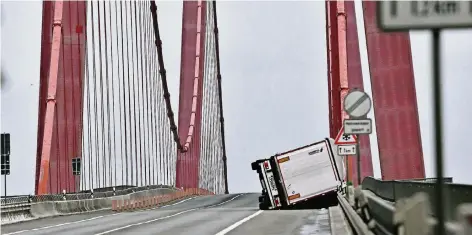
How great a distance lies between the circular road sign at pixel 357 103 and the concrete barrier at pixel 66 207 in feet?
46.7

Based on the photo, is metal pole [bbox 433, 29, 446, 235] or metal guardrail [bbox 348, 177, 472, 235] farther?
metal guardrail [bbox 348, 177, 472, 235]

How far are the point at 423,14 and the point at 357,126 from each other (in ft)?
51.0

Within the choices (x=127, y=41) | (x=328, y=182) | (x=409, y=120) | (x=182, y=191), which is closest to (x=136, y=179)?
(x=127, y=41)

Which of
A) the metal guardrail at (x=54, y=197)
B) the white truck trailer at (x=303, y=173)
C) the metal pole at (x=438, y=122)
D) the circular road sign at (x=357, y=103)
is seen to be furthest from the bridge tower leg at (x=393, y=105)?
the metal pole at (x=438, y=122)

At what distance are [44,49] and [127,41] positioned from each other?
48.3 feet

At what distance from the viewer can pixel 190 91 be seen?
7212 cm

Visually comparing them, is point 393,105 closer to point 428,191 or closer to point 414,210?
point 428,191

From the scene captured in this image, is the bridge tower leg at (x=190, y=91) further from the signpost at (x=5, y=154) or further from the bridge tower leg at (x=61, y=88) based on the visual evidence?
the signpost at (x=5, y=154)

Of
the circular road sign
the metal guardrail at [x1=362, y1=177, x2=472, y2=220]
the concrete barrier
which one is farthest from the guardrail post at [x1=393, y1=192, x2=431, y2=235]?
the concrete barrier

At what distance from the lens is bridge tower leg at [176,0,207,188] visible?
2817 inches

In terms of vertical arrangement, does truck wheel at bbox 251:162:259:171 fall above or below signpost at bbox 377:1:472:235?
above

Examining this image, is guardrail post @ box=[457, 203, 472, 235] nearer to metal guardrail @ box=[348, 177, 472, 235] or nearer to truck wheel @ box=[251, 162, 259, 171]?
metal guardrail @ box=[348, 177, 472, 235]

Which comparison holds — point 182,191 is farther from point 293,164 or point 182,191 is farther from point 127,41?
point 293,164

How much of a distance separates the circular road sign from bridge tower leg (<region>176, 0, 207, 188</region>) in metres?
49.2
